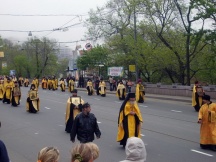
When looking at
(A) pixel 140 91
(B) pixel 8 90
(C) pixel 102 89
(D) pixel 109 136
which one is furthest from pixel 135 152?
(C) pixel 102 89

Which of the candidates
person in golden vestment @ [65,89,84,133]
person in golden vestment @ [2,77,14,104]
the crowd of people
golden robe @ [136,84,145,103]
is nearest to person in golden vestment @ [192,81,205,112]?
golden robe @ [136,84,145,103]

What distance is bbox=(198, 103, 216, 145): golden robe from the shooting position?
1105cm

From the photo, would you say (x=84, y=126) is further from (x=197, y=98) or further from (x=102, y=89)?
(x=102, y=89)

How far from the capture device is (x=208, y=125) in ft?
36.7

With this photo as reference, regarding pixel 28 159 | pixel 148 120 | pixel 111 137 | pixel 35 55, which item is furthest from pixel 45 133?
pixel 35 55

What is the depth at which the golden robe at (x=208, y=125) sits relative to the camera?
11055mm

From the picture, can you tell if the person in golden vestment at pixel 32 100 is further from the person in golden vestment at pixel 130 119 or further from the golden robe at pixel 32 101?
the person in golden vestment at pixel 130 119

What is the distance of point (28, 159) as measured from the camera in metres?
10.0

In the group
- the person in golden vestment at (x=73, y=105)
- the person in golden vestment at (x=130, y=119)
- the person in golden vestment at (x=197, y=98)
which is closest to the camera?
the person in golden vestment at (x=130, y=119)

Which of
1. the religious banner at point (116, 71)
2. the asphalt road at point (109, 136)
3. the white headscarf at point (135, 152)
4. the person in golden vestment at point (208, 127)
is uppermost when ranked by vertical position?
the religious banner at point (116, 71)

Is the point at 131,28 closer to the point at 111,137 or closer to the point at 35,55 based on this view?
the point at 111,137

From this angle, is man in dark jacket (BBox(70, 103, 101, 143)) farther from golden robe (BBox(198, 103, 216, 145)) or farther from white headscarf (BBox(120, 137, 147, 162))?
white headscarf (BBox(120, 137, 147, 162))

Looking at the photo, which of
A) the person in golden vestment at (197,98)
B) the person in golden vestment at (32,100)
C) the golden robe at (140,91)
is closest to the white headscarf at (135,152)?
the person in golden vestment at (32,100)

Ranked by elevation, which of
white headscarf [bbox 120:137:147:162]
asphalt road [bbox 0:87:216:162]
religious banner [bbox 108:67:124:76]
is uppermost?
religious banner [bbox 108:67:124:76]
